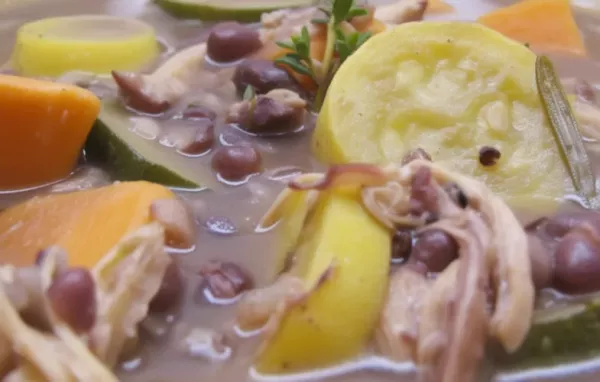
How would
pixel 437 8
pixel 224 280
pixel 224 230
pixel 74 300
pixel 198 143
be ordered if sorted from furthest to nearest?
pixel 437 8 → pixel 198 143 → pixel 224 230 → pixel 224 280 → pixel 74 300

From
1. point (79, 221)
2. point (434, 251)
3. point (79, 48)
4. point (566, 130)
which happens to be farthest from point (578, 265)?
point (79, 48)

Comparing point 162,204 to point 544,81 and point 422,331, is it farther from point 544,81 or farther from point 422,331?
point 544,81

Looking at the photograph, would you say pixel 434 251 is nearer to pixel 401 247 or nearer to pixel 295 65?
pixel 401 247

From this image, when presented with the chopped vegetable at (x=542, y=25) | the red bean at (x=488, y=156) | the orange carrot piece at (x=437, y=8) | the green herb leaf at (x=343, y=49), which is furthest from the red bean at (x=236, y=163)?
the orange carrot piece at (x=437, y=8)

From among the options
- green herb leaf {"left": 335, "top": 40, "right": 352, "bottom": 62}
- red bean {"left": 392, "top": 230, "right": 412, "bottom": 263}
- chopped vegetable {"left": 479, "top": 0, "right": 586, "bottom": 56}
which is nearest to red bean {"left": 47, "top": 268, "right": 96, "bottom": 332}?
red bean {"left": 392, "top": 230, "right": 412, "bottom": 263}

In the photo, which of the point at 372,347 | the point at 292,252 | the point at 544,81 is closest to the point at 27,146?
the point at 292,252

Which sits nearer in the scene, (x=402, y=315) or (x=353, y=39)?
(x=402, y=315)

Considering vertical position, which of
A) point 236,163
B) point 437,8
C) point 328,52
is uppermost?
point 328,52

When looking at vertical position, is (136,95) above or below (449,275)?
below
